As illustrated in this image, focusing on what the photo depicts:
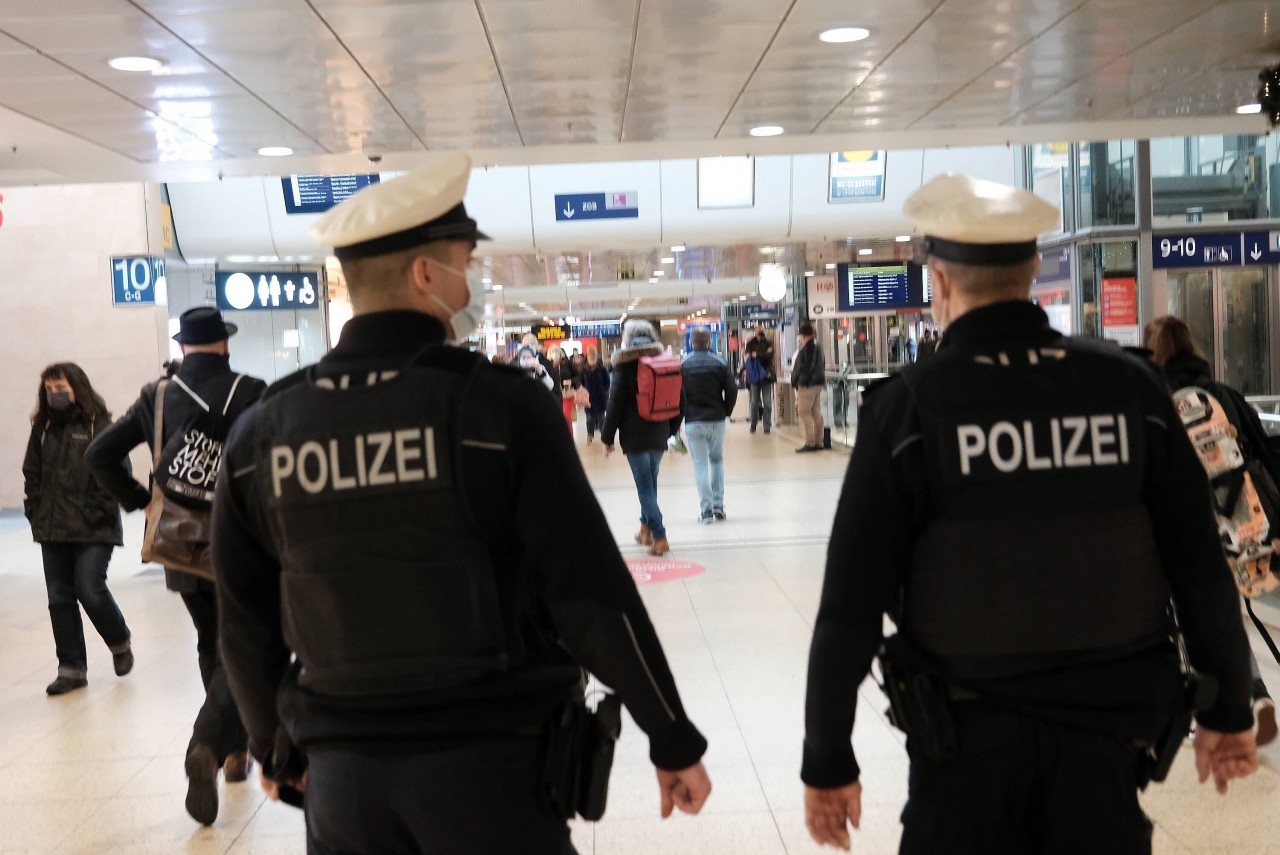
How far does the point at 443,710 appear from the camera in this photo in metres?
1.94

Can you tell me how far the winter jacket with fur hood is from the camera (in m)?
9.69

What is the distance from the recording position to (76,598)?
6.43 m

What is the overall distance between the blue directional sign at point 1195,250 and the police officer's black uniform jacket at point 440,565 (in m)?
13.7

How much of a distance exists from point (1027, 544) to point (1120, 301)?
13.3 metres

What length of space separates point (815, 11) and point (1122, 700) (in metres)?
4.99

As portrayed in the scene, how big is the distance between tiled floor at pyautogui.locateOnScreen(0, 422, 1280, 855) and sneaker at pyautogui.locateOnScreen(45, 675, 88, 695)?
0.07m

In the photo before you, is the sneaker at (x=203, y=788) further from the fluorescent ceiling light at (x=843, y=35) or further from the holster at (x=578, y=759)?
the fluorescent ceiling light at (x=843, y=35)

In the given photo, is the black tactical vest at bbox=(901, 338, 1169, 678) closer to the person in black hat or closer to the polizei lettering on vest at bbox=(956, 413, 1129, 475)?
the polizei lettering on vest at bbox=(956, 413, 1129, 475)

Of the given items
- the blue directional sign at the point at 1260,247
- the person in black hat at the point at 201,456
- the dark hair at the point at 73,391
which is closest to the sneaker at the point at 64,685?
the dark hair at the point at 73,391

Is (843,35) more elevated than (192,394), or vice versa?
(843,35)

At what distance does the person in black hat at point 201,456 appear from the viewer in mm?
4281

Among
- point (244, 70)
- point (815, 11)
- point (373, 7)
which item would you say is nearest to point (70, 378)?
point (244, 70)

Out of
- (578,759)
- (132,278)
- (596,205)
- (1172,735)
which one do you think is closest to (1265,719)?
(1172,735)

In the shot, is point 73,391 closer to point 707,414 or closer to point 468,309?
point 468,309
